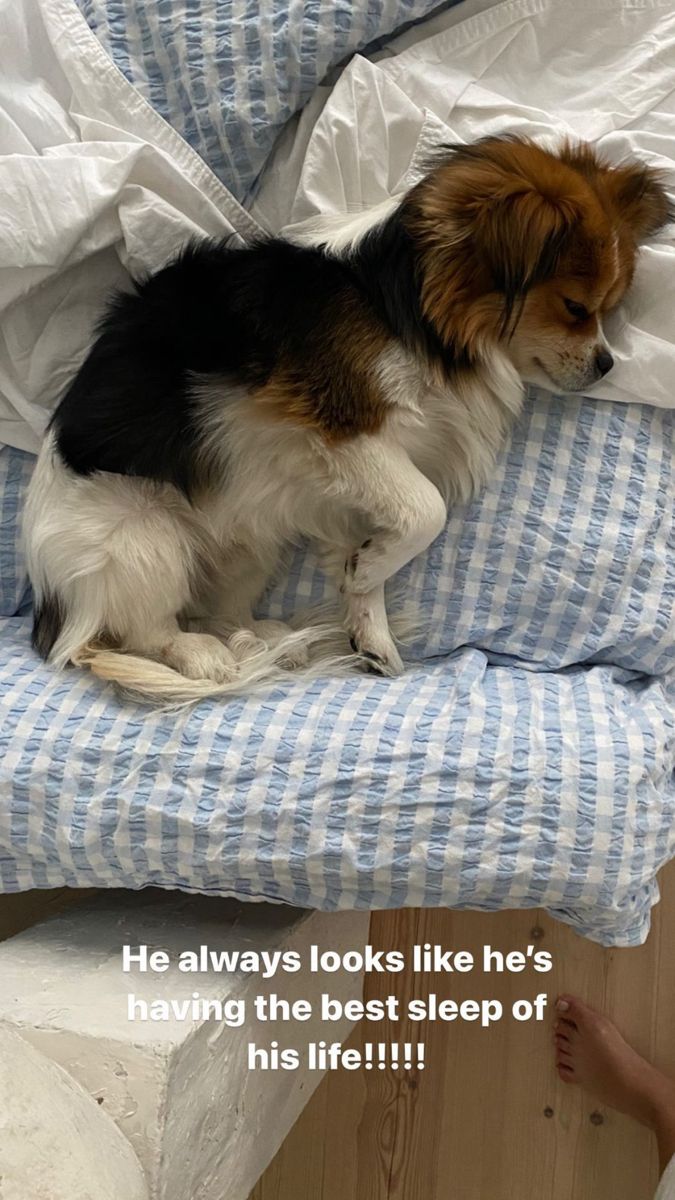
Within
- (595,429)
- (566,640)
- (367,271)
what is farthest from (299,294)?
(566,640)

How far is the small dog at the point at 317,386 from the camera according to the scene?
138cm

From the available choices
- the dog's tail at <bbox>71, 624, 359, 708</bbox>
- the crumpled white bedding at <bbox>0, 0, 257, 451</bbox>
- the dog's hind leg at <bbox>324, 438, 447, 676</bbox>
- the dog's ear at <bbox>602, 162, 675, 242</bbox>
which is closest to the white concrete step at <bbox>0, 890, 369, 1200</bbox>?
the dog's tail at <bbox>71, 624, 359, 708</bbox>

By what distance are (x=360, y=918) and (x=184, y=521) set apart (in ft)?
2.99

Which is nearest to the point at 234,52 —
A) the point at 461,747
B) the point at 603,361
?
the point at 603,361

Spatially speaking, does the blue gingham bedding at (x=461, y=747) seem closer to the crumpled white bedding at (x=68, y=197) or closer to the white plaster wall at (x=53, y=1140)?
the white plaster wall at (x=53, y=1140)

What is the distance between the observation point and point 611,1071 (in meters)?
1.98

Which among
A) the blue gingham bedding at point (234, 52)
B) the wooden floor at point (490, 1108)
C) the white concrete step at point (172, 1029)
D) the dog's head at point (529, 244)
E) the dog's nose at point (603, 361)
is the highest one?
the blue gingham bedding at point (234, 52)

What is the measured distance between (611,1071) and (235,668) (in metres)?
1.21

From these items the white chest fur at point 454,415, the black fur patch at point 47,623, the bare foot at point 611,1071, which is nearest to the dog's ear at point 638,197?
the white chest fur at point 454,415

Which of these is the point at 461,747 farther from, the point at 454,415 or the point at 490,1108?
the point at 490,1108

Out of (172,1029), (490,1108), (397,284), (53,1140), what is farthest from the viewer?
(490,1108)

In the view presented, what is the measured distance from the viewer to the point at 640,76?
1646mm

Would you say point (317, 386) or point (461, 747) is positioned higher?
point (317, 386)

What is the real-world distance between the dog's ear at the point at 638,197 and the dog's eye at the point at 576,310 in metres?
0.15
